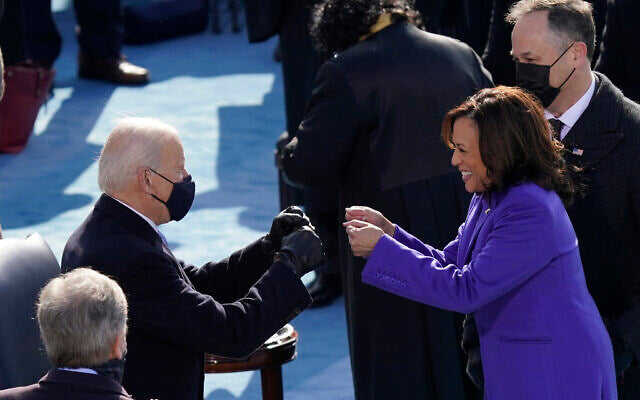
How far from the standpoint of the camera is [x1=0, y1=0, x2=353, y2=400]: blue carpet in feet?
19.0

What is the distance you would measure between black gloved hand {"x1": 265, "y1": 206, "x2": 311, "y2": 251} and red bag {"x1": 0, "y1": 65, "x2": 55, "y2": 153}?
5327mm

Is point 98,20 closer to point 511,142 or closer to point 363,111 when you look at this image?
point 363,111

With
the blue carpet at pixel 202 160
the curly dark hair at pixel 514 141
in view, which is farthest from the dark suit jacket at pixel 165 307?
the blue carpet at pixel 202 160

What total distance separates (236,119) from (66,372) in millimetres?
6972

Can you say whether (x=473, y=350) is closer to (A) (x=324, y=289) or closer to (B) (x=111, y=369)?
(B) (x=111, y=369)

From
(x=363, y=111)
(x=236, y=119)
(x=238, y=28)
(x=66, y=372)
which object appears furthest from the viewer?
(x=238, y=28)

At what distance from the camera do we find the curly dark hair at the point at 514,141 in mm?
2977

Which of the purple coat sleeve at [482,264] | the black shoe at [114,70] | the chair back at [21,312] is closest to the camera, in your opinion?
the purple coat sleeve at [482,264]

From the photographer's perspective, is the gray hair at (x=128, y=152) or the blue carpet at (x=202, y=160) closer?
the gray hair at (x=128, y=152)

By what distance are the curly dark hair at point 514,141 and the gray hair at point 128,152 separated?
33.4 inches

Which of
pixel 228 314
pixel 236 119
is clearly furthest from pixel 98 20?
pixel 228 314

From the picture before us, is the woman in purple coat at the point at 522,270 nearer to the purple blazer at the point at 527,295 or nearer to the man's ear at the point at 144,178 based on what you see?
the purple blazer at the point at 527,295

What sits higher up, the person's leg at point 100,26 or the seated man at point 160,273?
the seated man at point 160,273

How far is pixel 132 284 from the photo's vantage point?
9.93ft
